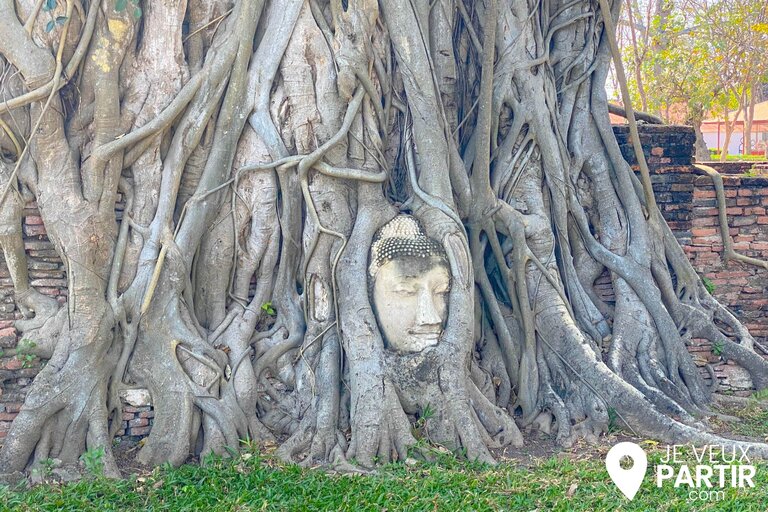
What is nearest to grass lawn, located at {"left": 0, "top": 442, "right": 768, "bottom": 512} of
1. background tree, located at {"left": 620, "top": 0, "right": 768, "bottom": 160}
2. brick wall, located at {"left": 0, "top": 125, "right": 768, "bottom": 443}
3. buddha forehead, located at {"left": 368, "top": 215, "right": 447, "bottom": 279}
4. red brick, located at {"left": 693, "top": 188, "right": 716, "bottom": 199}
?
buddha forehead, located at {"left": 368, "top": 215, "right": 447, "bottom": 279}

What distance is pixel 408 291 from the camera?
436cm

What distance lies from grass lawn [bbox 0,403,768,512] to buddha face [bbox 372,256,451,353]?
24.8 inches

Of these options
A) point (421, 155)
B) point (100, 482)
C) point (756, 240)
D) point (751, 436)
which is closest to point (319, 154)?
point (421, 155)

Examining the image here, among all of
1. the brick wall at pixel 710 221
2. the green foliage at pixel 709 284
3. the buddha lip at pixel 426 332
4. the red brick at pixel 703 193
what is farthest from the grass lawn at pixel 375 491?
the red brick at pixel 703 193

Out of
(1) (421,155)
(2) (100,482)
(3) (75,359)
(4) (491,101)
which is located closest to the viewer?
(2) (100,482)

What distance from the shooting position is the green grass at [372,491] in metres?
3.55

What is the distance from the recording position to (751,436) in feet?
15.0

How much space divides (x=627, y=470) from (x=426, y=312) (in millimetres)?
1225

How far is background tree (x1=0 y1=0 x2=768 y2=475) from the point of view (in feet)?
13.6

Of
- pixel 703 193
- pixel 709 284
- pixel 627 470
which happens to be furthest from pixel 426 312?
pixel 703 193

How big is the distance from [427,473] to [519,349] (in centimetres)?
125

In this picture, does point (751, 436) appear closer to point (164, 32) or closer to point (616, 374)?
point (616, 374)

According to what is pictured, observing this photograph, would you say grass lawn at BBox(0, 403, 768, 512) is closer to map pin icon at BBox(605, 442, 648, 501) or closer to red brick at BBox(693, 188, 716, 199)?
map pin icon at BBox(605, 442, 648, 501)

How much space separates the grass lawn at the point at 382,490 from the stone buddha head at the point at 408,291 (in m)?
0.65
